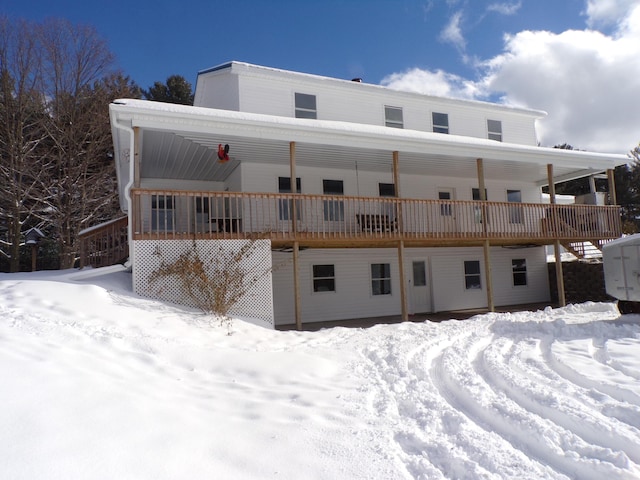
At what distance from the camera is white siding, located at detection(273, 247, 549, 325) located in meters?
13.6

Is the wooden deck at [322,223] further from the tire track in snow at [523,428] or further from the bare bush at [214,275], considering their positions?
the tire track in snow at [523,428]

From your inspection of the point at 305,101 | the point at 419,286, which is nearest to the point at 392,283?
the point at 419,286

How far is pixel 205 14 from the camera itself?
17.5 m

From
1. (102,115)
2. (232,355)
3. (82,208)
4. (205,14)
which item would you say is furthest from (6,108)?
(232,355)

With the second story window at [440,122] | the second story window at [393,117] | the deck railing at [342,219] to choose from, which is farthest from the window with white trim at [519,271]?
the second story window at [393,117]

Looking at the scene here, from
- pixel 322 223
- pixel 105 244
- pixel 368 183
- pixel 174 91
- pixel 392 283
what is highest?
pixel 174 91

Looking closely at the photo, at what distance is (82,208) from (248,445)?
20.2 meters

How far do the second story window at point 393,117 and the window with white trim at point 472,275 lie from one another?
18.4ft

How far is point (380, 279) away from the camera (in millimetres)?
14906

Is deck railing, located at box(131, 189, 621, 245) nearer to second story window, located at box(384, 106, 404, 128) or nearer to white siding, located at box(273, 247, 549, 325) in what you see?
white siding, located at box(273, 247, 549, 325)

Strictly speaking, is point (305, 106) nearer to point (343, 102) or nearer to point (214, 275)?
point (343, 102)

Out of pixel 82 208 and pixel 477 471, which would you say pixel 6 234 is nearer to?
pixel 82 208

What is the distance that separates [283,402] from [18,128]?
20567 mm

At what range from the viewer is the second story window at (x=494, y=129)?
57.9 feet
